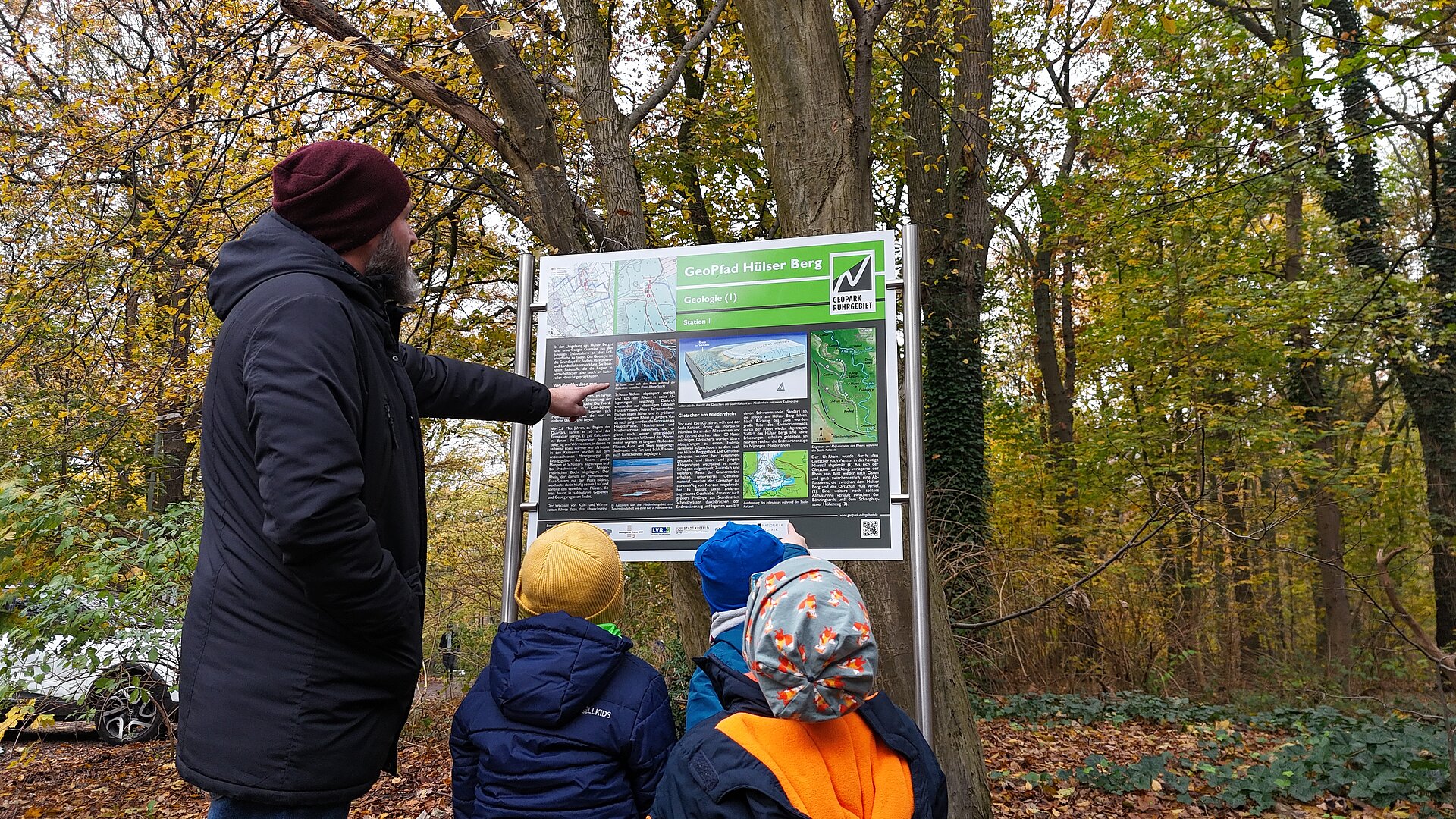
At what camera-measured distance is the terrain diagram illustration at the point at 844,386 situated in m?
2.86

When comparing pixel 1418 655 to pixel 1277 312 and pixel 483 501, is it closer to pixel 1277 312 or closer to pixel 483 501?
pixel 1277 312

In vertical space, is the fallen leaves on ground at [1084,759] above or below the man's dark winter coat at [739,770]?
below

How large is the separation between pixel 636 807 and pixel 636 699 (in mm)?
255

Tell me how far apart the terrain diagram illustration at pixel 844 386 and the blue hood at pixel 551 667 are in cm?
100

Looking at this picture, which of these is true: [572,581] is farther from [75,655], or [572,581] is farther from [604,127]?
[75,655]

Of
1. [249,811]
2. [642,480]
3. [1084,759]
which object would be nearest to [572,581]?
[642,480]

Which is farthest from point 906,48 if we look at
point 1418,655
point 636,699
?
point 1418,655

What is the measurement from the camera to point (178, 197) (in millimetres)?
7625

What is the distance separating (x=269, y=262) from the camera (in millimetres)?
1938

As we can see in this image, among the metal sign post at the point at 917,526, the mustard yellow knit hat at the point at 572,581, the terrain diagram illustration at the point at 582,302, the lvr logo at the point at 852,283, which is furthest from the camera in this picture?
the terrain diagram illustration at the point at 582,302

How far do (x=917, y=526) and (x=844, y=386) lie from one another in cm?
49

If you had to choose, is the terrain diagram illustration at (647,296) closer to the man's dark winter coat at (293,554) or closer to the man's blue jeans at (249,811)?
the man's dark winter coat at (293,554)

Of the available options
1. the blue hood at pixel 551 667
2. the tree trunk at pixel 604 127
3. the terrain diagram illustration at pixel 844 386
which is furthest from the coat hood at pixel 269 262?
the tree trunk at pixel 604 127

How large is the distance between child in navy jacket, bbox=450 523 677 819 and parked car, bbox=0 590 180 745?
11.1 feet
